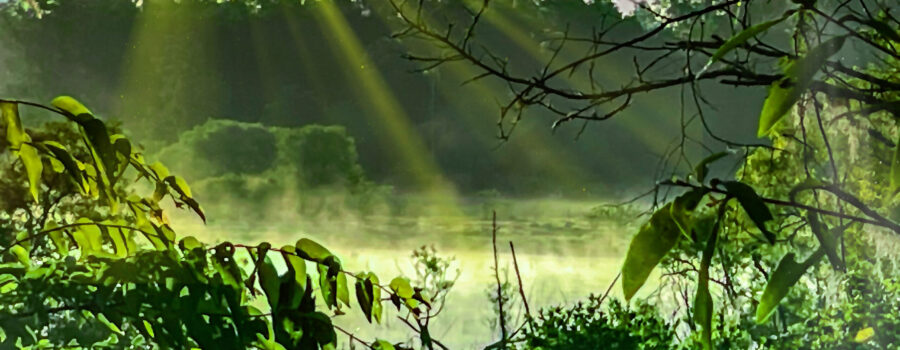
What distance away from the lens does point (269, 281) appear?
43 centimetres

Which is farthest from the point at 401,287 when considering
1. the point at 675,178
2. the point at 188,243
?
the point at 675,178

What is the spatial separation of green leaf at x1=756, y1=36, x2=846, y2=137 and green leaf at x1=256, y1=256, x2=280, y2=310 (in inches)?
10.9

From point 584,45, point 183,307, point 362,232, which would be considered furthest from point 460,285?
point 183,307

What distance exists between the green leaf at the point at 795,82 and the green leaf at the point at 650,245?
89 mm

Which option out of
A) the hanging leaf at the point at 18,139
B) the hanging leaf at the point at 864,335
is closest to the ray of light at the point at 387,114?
the hanging leaf at the point at 864,335

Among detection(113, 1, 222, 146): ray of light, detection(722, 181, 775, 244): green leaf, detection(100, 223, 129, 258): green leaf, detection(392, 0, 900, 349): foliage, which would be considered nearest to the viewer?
detection(722, 181, 775, 244): green leaf

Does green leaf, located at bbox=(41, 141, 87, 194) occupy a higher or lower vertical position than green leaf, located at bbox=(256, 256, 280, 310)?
higher

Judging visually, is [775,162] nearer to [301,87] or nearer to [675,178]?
[675,178]

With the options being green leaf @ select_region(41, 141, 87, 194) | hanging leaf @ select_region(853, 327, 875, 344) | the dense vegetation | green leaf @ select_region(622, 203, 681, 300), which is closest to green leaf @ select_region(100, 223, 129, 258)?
the dense vegetation

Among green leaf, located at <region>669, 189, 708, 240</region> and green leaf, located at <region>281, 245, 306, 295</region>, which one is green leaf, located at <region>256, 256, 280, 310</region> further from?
green leaf, located at <region>669, 189, 708, 240</region>

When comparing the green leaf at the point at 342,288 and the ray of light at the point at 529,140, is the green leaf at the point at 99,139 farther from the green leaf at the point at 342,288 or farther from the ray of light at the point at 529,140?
the ray of light at the point at 529,140

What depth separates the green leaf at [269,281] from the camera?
0.43 meters

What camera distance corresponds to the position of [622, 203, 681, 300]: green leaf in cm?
40

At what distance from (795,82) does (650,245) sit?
0.12m
